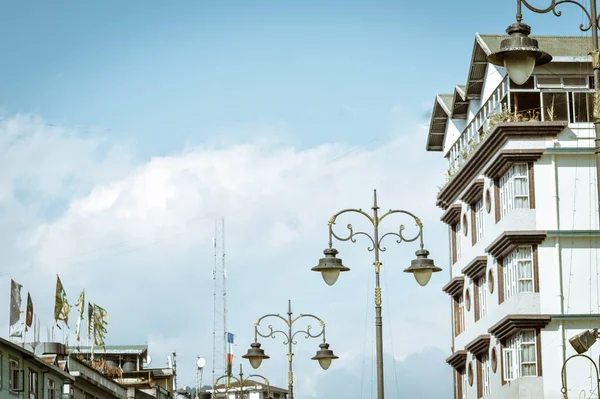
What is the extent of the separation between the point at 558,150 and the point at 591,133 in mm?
1994

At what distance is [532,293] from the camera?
54.5m

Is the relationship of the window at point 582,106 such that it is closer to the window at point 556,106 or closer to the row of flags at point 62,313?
the window at point 556,106

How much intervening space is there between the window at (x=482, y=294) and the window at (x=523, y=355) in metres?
4.97

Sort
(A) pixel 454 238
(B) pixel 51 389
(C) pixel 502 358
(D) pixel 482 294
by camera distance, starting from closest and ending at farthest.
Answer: (C) pixel 502 358
(D) pixel 482 294
(A) pixel 454 238
(B) pixel 51 389

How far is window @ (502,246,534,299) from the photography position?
54.8 metres

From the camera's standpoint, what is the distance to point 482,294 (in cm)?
6147

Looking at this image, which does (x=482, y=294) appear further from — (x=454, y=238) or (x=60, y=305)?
(x=60, y=305)

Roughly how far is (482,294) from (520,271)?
654 cm

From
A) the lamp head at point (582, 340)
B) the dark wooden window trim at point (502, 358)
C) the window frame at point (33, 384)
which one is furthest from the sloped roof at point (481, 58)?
the lamp head at point (582, 340)

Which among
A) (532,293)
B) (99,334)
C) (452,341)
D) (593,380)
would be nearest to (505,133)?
(532,293)

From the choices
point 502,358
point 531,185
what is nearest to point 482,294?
point 502,358

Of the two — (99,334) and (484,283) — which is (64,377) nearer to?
(99,334)

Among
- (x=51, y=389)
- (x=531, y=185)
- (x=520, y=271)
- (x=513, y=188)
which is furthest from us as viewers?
(x=51, y=389)

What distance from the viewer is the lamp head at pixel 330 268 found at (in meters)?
32.0
